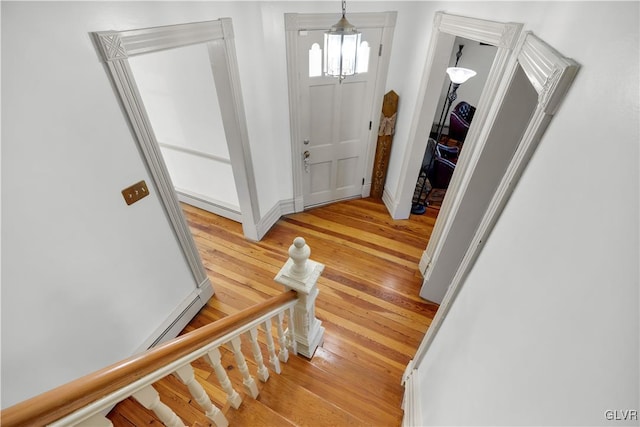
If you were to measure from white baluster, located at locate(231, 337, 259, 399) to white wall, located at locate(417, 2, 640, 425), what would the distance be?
0.82m

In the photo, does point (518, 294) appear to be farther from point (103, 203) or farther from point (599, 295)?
point (103, 203)

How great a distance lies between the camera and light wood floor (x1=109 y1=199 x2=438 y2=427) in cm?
155

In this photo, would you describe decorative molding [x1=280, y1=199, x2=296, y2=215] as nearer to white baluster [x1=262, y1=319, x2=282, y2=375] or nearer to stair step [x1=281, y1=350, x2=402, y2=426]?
stair step [x1=281, y1=350, x2=402, y2=426]

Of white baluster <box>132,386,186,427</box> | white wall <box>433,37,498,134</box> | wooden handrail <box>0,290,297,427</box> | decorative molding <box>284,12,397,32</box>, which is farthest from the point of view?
white wall <box>433,37,498,134</box>

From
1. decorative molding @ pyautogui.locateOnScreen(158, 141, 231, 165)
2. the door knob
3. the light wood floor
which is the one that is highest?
decorative molding @ pyautogui.locateOnScreen(158, 141, 231, 165)

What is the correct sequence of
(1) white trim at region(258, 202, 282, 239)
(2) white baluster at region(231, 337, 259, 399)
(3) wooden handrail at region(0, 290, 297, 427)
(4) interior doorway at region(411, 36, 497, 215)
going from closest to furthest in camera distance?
(3) wooden handrail at region(0, 290, 297, 427) → (2) white baluster at region(231, 337, 259, 399) → (1) white trim at region(258, 202, 282, 239) → (4) interior doorway at region(411, 36, 497, 215)

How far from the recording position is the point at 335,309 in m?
2.36

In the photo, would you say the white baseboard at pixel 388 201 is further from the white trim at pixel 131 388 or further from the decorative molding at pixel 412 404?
the white trim at pixel 131 388

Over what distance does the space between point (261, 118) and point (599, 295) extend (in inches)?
103

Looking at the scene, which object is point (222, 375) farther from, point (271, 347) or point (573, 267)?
point (573, 267)

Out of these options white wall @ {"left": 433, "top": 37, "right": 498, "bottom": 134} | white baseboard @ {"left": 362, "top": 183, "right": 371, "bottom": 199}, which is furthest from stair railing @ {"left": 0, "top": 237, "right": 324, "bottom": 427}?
white wall @ {"left": 433, "top": 37, "right": 498, "bottom": 134}

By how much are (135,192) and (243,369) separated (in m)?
1.14

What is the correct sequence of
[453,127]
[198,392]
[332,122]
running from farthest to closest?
[453,127] → [332,122] → [198,392]

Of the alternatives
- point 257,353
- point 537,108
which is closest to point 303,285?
point 257,353
